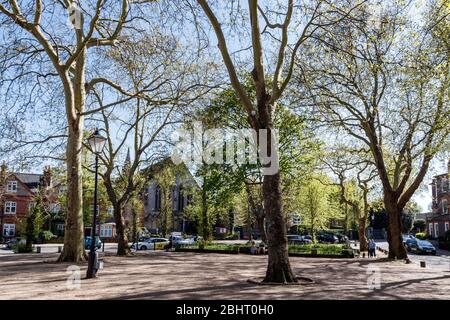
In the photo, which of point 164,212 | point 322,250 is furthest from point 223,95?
point 164,212

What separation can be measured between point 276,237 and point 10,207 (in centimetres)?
6035

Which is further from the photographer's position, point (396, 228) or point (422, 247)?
point (422, 247)

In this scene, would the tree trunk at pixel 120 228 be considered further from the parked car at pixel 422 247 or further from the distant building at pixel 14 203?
the distant building at pixel 14 203

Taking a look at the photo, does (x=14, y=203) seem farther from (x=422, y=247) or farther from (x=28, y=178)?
(x=422, y=247)

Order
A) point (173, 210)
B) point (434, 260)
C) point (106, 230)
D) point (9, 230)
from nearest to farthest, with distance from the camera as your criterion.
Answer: point (434, 260) < point (9, 230) < point (106, 230) < point (173, 210)

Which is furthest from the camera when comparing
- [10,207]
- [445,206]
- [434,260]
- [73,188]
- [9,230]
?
[445,206]

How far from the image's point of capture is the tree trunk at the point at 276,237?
13398 millimetres

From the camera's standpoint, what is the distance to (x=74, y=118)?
69.9 ft

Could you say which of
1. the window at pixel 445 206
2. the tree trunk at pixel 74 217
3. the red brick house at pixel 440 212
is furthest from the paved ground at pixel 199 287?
the window at pixel 445 206

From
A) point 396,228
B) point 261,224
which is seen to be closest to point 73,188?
point 261,224

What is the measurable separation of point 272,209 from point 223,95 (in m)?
18.1

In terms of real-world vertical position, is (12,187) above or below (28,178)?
below

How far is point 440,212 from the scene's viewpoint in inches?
2672

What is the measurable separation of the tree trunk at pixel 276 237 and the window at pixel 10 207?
59.6m
